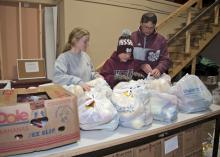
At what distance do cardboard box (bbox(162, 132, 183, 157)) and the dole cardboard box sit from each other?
0.64 metres

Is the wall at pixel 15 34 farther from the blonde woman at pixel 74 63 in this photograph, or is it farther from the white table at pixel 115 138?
the white table at pixel 115 138

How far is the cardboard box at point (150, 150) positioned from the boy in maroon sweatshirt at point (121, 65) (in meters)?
0.74

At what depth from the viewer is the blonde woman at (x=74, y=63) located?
2172mm

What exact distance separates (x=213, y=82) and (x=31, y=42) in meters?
3.93

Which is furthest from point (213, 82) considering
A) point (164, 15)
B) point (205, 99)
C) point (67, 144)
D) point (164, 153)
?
point (67, 144)

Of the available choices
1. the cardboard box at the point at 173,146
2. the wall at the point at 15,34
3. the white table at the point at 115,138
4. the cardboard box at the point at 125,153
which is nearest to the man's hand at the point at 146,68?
the white table at the point at 115,138

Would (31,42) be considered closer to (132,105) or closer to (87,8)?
(87,8)

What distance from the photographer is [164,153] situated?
1578 millimetres

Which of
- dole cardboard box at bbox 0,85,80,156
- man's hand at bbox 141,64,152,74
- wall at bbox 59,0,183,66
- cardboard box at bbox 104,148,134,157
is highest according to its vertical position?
wall at bbox 59,0,183,66

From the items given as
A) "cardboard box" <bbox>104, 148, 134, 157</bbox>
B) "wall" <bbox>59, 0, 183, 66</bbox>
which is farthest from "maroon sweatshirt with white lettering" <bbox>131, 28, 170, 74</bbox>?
"wall" <bbox>59, 0, 183, 66</bbox>

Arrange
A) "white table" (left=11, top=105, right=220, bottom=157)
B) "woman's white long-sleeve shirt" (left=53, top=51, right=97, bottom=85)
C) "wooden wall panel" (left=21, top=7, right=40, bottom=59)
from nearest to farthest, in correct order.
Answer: "white table" (left=11, top=105, right=220, bottom=157) < "woman's white long-sleeve shirt" (left=53, top=51, right=97, bottom=85) < "wooden wall panel" (left=21, top=7, right=40, bottom=59)

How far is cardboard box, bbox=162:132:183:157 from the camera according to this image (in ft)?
5.19

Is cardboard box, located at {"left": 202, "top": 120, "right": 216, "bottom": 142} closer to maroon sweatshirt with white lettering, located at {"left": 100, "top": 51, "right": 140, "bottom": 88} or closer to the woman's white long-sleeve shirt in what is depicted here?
maroon sweatshirt with white lettering, located at {"left": 100, "top": 51, "right": 140, "bottom": 88}

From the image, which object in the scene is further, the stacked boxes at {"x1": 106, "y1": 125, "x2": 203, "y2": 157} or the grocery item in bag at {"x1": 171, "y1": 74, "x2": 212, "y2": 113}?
the grocery item in bag at {"x1": 171, "y1": 74, "x2": 212, "y2": 113}
